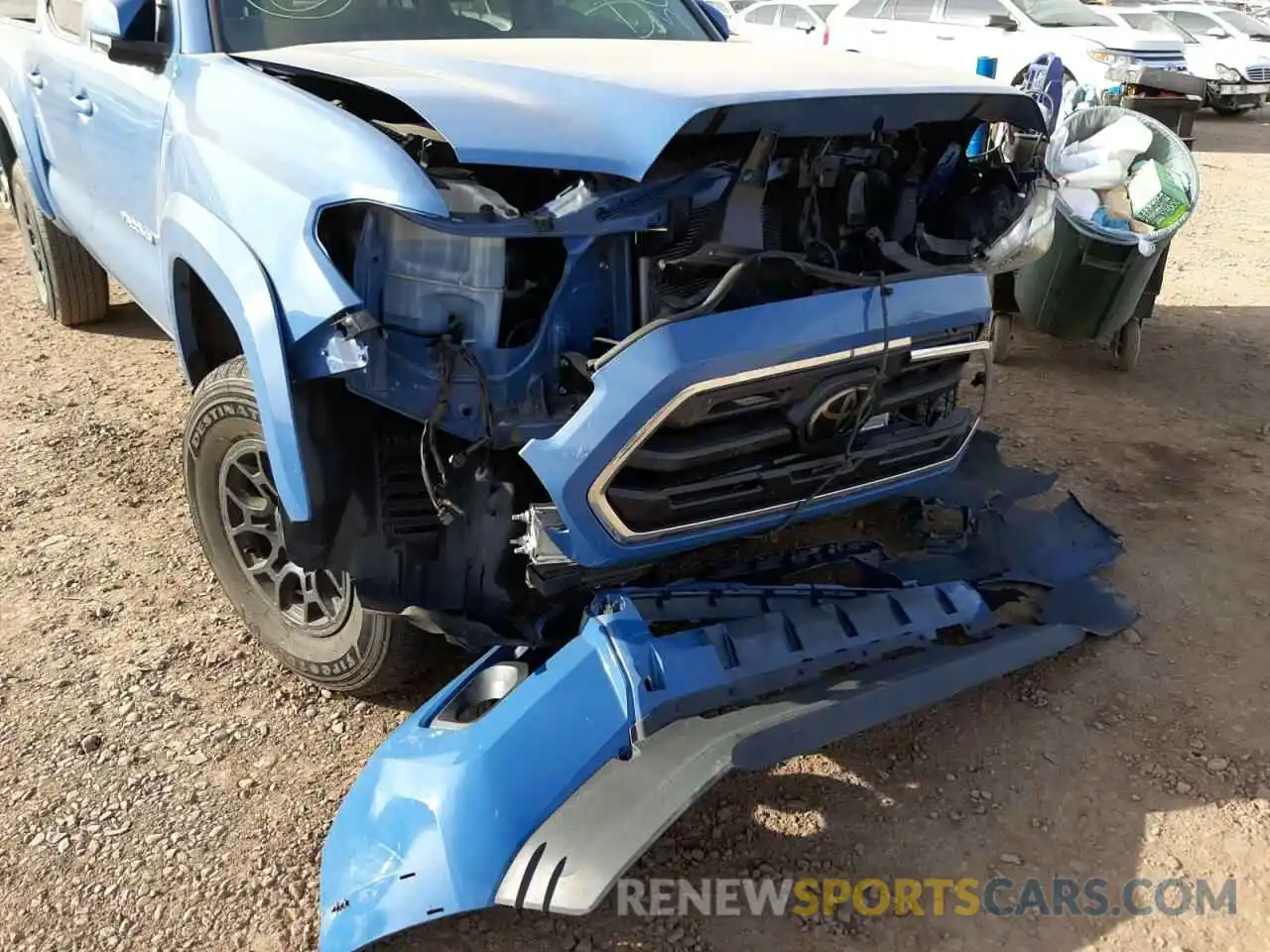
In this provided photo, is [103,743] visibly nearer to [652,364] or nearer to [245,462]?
[245,462]

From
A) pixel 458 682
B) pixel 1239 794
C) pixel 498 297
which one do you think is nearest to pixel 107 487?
pixel 458 682

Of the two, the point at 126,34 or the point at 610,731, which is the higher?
the point at 126,34

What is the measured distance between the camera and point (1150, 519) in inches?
151

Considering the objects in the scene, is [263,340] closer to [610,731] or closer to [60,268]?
[610,731]

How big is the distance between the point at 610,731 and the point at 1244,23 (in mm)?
19433

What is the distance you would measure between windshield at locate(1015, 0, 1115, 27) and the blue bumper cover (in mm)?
11184

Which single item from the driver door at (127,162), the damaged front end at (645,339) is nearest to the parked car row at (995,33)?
the driver door at (127,162)

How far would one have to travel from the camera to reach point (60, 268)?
16.5 feet

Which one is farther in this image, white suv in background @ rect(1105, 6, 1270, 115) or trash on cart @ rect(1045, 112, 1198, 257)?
white suv in background @ rect(1105, 6, 1270, 115)

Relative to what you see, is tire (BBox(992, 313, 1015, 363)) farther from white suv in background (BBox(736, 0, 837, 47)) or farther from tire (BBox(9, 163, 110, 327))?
white suv in background (BBox(736, 0, 837, 47))

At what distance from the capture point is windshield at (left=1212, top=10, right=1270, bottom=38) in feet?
53.4

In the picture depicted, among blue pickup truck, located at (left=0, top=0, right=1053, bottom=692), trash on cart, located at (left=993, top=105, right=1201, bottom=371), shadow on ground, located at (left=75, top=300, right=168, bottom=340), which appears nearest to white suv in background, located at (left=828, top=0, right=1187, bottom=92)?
trash on cart, located at (left=993, top=105, right=1201, bottom=371)

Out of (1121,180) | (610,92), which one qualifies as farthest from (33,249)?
(1121,180)

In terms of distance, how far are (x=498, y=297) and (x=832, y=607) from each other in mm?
1110
